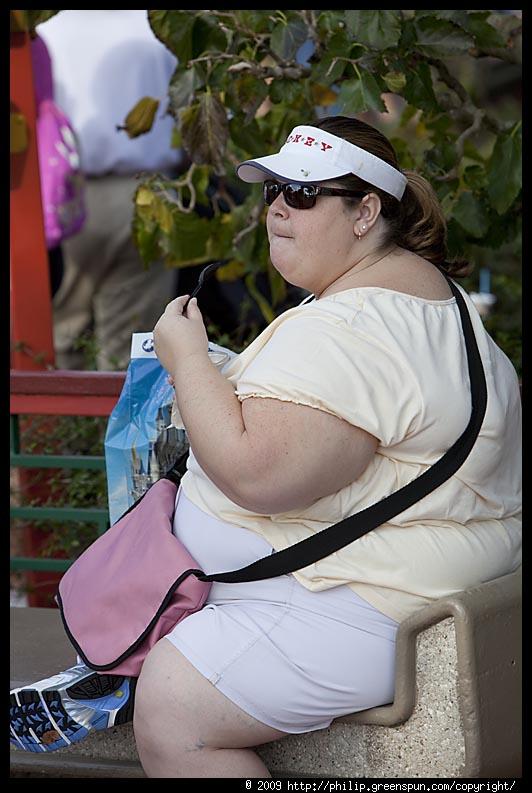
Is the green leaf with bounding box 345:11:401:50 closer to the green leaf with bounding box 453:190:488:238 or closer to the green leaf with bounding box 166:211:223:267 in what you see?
the green leaf with bounding box 453:190:488:238

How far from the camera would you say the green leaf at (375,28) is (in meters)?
2.62

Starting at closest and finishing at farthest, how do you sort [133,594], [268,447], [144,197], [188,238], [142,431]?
[268,447], [133,594], [142,431], [144,197], [188,238]

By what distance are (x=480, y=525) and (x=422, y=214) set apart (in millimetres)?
647

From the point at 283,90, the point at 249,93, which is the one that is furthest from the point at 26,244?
the point at 283,90

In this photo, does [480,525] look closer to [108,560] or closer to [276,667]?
[276,667]

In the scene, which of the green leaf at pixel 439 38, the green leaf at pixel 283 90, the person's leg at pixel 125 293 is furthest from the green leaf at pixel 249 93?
the person's leg at pixel 125 293

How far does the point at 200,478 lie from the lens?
206 cm

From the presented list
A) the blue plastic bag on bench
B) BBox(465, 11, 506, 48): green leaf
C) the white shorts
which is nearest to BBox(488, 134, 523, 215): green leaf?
BBox(465, 11, 506, 48): green leaf

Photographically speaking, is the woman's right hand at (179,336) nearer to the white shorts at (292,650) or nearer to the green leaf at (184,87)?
the white shorts at (292,650)

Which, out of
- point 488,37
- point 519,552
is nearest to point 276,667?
point 519,552

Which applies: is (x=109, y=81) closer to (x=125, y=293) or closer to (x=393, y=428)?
(x=125, y=293)

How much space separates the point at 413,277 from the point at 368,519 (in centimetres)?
48

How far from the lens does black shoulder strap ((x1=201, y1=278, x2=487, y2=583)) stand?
6.17 ft

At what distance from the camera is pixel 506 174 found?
290cm
